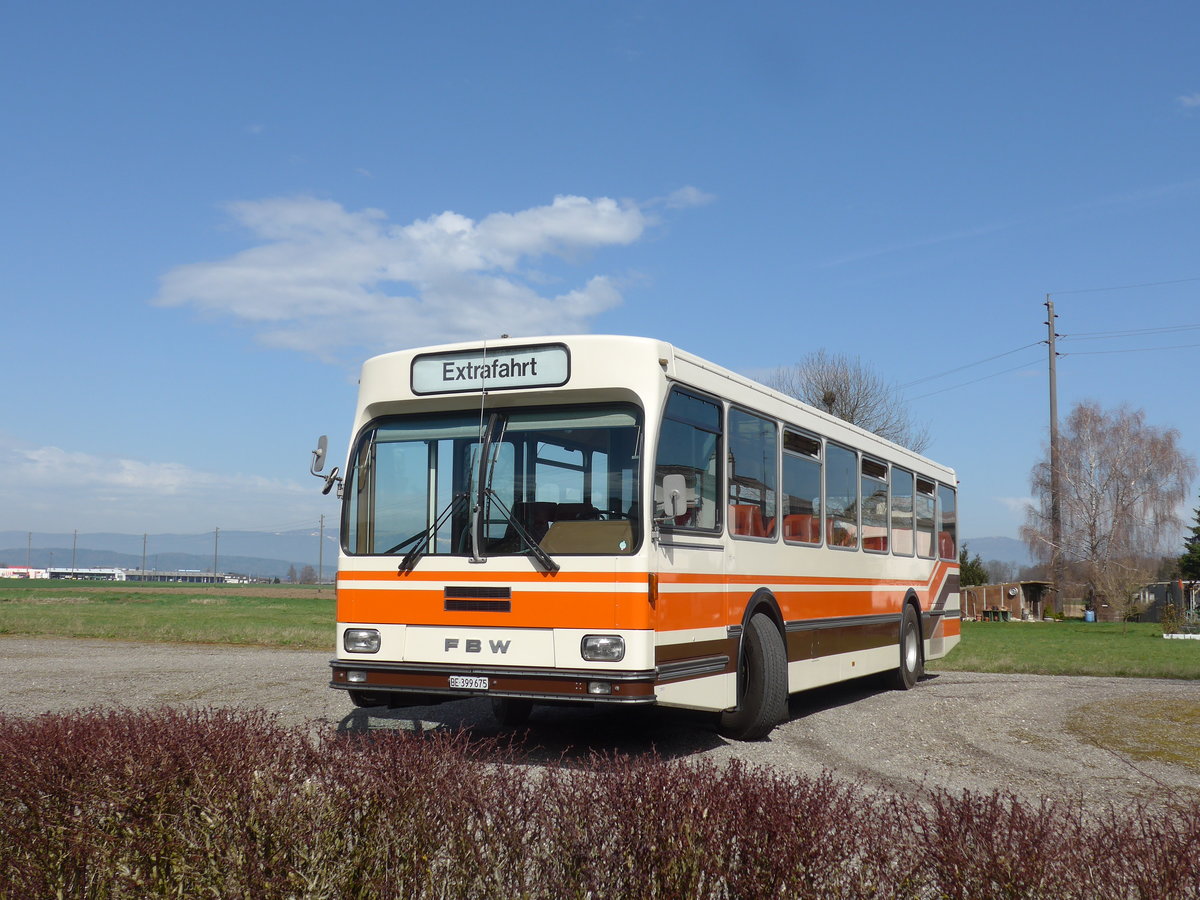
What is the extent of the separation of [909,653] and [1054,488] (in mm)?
42563

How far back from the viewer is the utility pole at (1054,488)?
174ft

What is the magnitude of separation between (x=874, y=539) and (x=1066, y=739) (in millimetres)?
3846

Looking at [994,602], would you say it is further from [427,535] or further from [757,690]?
[427,535]

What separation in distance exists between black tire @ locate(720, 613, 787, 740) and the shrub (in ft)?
19.8

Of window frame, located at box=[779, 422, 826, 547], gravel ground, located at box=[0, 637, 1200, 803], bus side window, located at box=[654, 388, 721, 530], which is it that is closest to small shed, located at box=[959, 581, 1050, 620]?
gravel ground, located at box=[0, 637, 1200, 803]

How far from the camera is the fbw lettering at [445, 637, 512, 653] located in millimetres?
9273

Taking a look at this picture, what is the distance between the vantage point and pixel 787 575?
1165cm

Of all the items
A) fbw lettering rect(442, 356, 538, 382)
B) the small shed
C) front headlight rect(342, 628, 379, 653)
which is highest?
fbw lettering rect(442, 356, 538, 382)

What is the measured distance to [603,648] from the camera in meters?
8.92

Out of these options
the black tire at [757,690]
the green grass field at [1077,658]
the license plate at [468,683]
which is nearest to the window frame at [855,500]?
the black tire at [757,690]

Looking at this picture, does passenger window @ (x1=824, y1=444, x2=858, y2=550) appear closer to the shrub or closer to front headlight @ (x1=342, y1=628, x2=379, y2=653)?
front headlight @ (x1=342, y1=628, x2=379, y2=653)

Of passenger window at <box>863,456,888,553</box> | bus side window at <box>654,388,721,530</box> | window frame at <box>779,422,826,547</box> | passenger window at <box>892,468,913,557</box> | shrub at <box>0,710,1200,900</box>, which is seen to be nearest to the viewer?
shrub at <box>0,710,1200,900</box>

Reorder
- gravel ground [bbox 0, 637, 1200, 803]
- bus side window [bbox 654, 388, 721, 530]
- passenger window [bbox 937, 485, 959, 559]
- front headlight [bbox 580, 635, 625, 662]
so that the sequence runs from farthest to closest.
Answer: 1. passenger window [bbox 937, 485, 959, 559]
2. bus side window [bbox 654, 388, 721, 530]
3. gravel ground [bbox 0, 637, 1200, 803]
4. front headlight [bbox 580, 635, 625, 662]

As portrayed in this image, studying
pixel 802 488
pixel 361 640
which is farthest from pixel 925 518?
pixel 361 640
